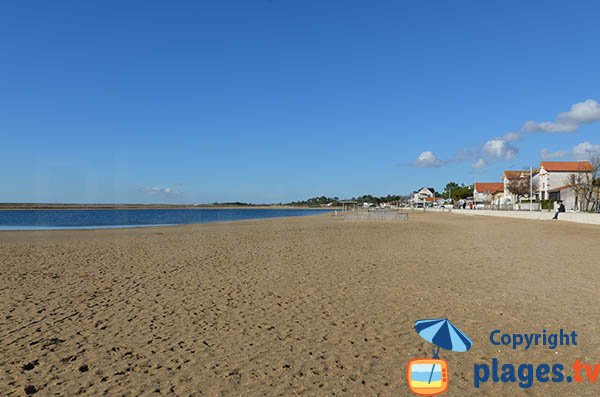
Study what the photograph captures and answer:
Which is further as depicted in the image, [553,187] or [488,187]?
[488,187]

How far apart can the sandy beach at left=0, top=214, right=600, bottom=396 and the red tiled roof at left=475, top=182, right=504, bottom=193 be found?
8920 cm

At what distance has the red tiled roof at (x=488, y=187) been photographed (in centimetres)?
9322

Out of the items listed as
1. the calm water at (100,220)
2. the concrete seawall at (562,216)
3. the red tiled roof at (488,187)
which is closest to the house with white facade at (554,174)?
the concrete seawall at (562,216)

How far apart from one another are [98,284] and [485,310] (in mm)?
8092

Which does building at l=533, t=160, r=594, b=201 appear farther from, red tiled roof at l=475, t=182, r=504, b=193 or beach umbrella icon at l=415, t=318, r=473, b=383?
beach umbrella icon at l=415, t=318, r=473, b=383

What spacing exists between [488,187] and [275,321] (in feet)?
331

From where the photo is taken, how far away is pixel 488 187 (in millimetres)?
95688

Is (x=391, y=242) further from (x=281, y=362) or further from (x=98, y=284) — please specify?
(x=281, y=362)

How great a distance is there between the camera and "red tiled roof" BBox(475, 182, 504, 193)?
306ft

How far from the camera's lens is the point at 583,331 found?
5492 millimetres

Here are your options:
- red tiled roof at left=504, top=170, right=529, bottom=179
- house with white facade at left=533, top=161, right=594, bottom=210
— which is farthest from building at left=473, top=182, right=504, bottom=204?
house with white facade at left=533, top=161, right=594, bottom=210

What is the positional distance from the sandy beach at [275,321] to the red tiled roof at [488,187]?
89195 mm

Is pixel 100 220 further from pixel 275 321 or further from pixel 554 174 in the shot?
pixel 554 174

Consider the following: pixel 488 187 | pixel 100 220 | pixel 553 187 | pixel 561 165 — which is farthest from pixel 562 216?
pixel 488 187
